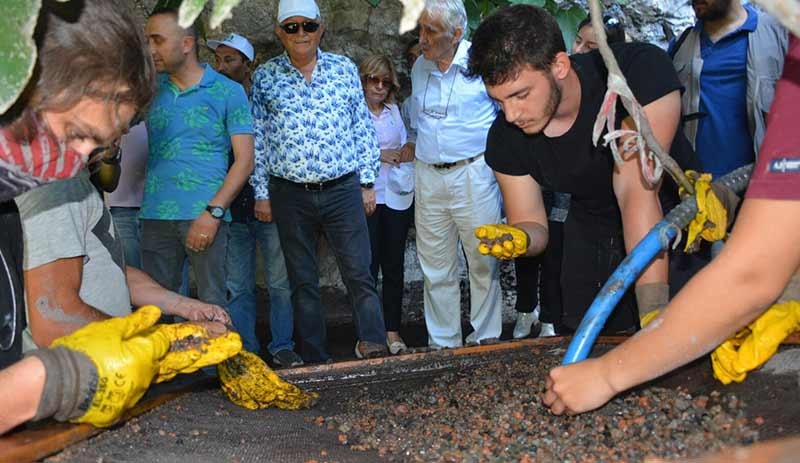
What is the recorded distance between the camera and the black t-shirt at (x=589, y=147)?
261cm

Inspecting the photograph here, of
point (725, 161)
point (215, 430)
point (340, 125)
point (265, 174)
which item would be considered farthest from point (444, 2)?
point (215, 430)

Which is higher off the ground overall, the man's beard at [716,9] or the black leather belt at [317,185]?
the man's beard at [716,9]

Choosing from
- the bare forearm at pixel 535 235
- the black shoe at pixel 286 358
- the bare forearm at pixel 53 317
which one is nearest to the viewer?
the bare forearm at pixel 53 317

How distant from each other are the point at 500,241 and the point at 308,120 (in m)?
1.76

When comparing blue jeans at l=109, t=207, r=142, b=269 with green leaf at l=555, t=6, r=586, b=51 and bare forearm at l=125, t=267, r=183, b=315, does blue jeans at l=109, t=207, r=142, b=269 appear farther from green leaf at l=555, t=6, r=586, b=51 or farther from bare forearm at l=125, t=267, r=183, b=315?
green leaf at l=555, t=6, r=586, b=51

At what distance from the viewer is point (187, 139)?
13.1 feet

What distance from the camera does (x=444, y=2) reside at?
14.1ft

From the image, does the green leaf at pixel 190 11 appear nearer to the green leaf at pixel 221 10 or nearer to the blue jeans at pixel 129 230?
the green leaf at pixel 221 10

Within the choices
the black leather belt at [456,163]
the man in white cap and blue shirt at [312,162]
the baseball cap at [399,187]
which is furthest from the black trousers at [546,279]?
the man in white cap and blue shirt at [312,162]

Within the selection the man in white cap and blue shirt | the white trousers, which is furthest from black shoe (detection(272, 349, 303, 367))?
the white trousers

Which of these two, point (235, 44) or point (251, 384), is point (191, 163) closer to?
point (235, 44)

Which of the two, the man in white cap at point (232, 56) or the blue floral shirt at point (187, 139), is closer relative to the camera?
the blue floral shirt at point (187, 139)

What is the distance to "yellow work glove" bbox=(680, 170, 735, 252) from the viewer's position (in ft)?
7.04

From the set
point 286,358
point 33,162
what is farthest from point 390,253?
point 33,162
